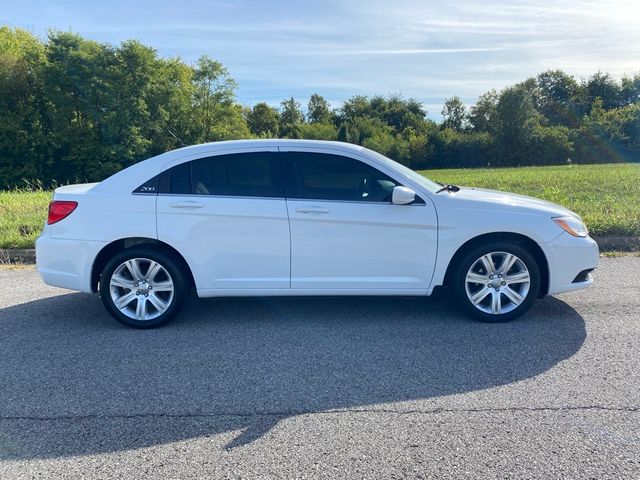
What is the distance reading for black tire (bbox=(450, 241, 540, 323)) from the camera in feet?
15.8

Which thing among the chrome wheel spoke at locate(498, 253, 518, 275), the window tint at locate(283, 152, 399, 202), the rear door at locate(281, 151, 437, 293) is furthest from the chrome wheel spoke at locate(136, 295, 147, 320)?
the chrome wheel spoke at locate(498, 253, 518, 275)

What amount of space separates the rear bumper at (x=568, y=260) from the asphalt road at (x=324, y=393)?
0.36 meters

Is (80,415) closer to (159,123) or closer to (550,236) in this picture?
(550,236)

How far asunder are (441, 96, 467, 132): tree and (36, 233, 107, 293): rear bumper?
81.1 metres

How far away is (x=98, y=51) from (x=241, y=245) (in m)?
44.3

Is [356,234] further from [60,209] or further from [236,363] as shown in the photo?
[60,209]

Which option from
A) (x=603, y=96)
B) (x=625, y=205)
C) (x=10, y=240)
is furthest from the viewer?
(x=603, y=96)

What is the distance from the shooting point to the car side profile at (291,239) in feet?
15.7

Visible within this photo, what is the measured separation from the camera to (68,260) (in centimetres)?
Result: 487

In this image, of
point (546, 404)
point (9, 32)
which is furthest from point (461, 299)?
point (9, 32)

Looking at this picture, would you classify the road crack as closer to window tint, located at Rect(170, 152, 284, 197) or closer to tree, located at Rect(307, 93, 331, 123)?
window tint, located at Rect(170, 152, 284, 197)

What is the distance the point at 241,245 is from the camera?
4.80 m

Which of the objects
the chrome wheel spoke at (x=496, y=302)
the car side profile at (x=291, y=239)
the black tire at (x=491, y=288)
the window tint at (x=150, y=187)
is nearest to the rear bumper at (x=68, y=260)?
the car side profile at (x=291, y=239)

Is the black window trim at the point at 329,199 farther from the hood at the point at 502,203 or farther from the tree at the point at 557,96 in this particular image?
the tree at the point at 557,96
